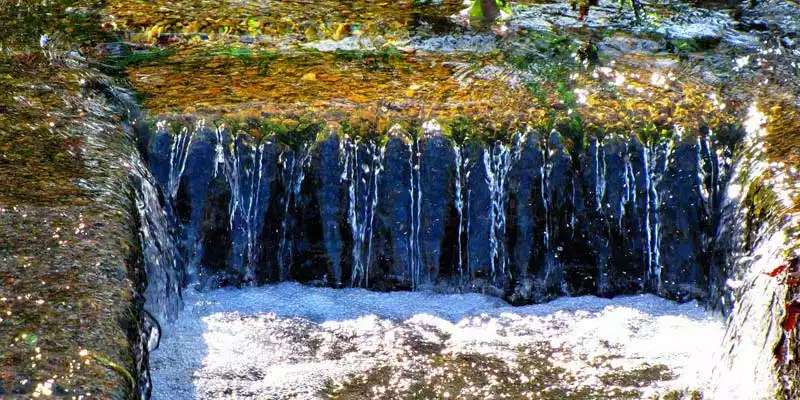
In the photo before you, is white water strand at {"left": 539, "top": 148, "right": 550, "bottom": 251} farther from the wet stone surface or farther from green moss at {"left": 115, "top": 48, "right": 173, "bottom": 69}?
green moss at {"left": 115, "top": 48, "right": 173, "bottom": 69}

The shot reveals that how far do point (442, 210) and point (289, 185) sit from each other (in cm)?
87

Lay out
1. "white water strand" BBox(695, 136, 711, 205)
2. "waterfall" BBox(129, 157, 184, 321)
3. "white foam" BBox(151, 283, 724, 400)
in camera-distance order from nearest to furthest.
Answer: "white foam" BBox(151, 283, 724, 400) → "waterfall" BBox(129, 157, 184, 321) → "white water strand" BBox(695, 136, 711, 205)

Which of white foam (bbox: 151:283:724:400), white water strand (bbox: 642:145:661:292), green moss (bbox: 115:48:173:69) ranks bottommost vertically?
white foam (bbox: 151:283:724:400)

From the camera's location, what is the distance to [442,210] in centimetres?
535

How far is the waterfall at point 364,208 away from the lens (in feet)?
17.6

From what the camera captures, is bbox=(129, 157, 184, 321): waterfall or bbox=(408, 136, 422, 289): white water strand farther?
bbox=(408, 136, 422, 289): white water strand

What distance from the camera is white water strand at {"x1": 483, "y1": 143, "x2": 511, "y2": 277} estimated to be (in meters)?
5.36

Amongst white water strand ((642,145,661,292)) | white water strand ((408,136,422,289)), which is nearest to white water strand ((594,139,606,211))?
white water strand ((642,145,661,292))

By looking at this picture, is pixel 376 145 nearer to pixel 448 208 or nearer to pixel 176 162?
pixel 448 208

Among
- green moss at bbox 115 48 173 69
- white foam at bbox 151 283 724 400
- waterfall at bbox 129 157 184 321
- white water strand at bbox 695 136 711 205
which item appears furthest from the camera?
green moss at bbox 115 48 173 69

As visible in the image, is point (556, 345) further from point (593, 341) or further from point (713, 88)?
point (713, 88)


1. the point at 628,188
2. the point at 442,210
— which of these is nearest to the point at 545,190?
the point at 628,188

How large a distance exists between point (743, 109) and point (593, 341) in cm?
172

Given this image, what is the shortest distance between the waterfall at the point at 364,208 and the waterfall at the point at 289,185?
278 millimetres
